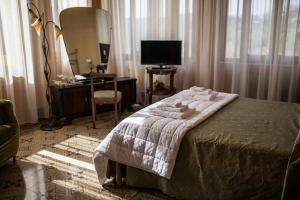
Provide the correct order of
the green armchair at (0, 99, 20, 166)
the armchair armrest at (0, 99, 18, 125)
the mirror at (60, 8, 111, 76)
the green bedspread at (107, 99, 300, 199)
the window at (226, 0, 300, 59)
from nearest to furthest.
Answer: the green bedspread at (107, 99, 300, 199) → the green armchair at (0, 99, 20, 166) → the armchair armrest at (0, 99, 18, 125) → the window at (226, 0, 300, 59) → the mirror at (60, 8, 111, 76)

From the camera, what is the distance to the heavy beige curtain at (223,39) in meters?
3.63

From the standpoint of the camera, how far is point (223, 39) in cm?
406

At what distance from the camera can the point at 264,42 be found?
3.76 meters

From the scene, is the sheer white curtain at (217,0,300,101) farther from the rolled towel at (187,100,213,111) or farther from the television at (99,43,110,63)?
the television at (99,43,110,63)

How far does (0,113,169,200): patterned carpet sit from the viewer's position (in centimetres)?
218

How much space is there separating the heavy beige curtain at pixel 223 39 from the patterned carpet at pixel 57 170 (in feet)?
5.99

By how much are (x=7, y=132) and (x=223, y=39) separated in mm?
3175

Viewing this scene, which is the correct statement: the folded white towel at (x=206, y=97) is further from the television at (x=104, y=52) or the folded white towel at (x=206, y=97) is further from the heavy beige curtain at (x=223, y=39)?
the television at (x=104, y=52)

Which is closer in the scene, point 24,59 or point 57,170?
point 57,170

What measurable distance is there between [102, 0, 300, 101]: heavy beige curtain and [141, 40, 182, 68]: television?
22 centimetres

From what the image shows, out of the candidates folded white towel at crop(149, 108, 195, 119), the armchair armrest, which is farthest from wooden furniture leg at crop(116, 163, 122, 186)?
the armchair armrest

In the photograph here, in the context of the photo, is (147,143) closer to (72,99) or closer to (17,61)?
(72,99)

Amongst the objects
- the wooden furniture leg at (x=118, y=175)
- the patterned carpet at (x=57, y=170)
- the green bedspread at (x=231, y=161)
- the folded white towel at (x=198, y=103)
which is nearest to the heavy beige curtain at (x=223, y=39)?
the folded white towel at (x=198, y=103)

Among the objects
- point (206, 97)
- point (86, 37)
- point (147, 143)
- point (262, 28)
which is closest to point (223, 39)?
point (262, 28)
